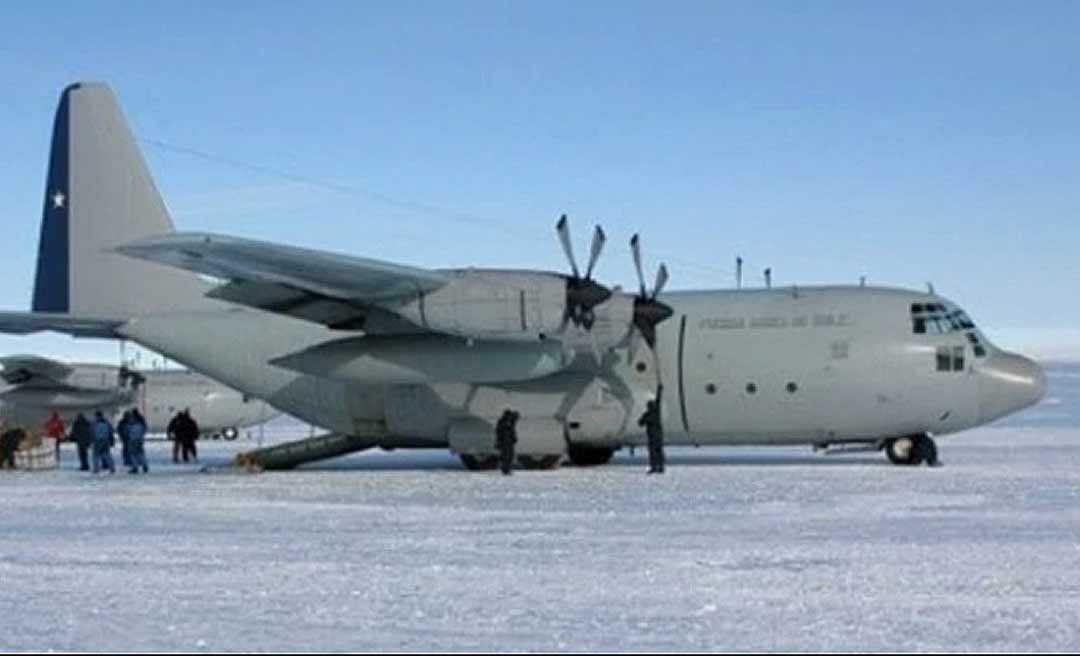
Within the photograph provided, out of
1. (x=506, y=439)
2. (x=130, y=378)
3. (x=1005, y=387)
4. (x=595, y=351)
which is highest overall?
(x=130, y=378)

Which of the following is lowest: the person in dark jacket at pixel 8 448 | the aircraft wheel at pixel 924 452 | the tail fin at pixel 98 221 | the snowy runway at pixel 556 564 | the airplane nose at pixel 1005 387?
the snowy runway at pixel 556 564

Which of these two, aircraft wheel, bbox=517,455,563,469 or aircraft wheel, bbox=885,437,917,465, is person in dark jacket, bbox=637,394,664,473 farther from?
aircraft wheel, bbox=885,437,917,465

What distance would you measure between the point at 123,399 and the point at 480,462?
21.0 metres

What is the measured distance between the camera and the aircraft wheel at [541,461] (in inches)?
926

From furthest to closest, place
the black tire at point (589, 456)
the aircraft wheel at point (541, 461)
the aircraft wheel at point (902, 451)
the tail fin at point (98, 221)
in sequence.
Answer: the tail fin at point (98, 221), the black tire at point (589, 456), the aircraft wheel at point (541, 461), the aircraft wheel at point (902, 451)

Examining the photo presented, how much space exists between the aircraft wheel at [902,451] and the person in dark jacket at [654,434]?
151 inches

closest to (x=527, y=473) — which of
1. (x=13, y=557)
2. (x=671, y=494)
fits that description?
(x=671, y=494)

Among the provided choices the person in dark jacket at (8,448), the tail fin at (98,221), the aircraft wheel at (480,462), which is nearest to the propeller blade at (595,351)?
the aircraft wheel at (480,462)

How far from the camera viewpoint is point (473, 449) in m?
23.5

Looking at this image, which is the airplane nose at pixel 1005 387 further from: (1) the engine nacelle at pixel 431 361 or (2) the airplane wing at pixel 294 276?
(2) the airplane wing at pixel 294 276

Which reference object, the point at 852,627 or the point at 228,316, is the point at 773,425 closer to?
the point at 228,316

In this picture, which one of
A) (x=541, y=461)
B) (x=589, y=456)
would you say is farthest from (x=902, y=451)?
(x=541, y=461)

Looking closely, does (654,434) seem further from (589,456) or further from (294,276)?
(294,276)

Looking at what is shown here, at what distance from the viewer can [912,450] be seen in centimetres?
2308
